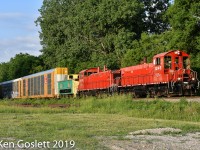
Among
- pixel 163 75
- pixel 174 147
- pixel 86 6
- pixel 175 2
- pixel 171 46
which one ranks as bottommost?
pixel 174 147

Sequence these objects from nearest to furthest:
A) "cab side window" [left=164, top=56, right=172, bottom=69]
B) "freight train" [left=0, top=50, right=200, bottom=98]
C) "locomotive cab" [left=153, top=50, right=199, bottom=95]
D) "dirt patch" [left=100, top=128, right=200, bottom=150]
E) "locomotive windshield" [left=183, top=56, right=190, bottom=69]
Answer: "dirt patch" [left=100, top=128, right=200, bottom=150]
"locomotive cab" [left=153, top=50, right=199, bottom=95]
"freight train" [left=0, top=50, right=200, bottom=98]
"cab side window" [left=164, top=56, right=172, bottom=69]
"locomotive windshield" [left=183, top=56, right=190, bottom=69]

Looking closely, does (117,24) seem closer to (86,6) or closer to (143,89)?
(86,6)

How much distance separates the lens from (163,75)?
25828 millimetres

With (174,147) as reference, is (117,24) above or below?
above

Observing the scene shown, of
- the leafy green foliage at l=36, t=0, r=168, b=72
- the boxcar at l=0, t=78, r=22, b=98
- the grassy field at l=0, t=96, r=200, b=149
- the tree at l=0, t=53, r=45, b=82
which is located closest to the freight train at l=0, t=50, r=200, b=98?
the boxcar at l=0, t=78, r=22, b=98

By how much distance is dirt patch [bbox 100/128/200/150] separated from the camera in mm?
8117

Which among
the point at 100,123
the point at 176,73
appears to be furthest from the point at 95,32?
the point at 100,123

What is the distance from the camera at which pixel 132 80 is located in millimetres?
29734

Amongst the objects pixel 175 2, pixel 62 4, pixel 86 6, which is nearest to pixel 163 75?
pixel 175 2

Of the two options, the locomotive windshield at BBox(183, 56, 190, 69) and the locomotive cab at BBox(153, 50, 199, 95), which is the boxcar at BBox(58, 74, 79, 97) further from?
the locomotive windshield at BBox(183, 56, 190, 69)

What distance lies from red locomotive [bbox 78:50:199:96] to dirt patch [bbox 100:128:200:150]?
15.2 m

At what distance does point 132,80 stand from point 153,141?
2100 cm

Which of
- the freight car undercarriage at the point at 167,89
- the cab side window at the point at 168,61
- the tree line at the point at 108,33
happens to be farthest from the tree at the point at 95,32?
the cab side window at the point at 168,61

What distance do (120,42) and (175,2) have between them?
50.2 ft
